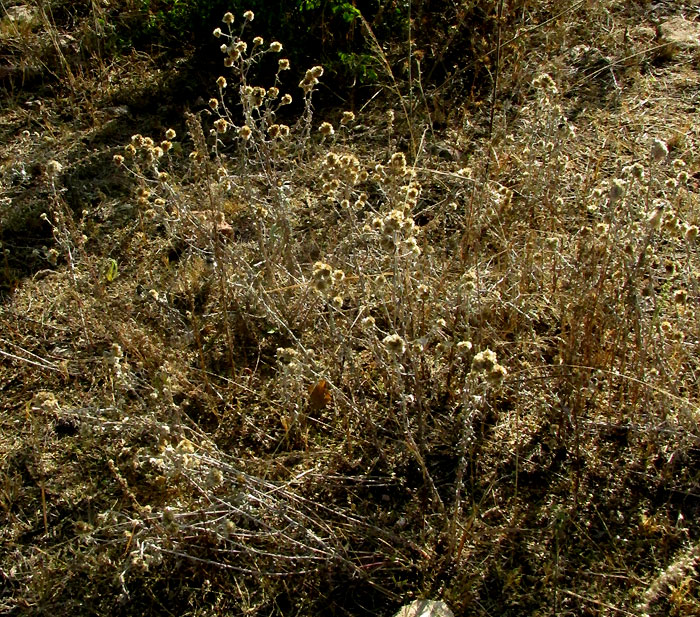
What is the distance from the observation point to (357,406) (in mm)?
2791

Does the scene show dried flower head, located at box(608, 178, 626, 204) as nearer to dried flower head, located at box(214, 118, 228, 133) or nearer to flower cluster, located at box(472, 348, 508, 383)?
flower cluster, located at box(472, 348, 508, 383)

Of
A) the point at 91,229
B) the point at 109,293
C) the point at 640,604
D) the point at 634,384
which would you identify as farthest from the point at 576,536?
the point at 91,229

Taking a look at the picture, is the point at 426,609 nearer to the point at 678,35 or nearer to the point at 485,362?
the point at 485,362

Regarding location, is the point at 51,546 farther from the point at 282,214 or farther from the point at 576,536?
the point at 576,536

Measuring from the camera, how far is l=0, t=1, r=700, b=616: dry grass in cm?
232

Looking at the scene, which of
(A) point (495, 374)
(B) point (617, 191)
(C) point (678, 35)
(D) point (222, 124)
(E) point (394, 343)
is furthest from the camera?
(C) point (678, 35)

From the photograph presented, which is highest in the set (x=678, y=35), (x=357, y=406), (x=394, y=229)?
(x=394, y=229)

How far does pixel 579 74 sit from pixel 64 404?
11.7ft

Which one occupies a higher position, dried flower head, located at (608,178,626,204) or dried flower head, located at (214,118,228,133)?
dried flower head, located at (214,118,228,133)

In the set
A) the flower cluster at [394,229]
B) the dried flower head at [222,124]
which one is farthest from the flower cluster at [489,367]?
the dried flower head at [222,124]

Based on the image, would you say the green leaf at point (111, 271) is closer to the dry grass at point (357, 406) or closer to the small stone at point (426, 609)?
the dry grass at point (357, 406)

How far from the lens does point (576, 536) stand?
2.40 m

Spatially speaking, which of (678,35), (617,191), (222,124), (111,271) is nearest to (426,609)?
(617,191)

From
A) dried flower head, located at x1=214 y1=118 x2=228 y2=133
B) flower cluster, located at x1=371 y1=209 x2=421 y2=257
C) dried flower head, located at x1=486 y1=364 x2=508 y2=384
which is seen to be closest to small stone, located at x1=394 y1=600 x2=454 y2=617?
dried flower head, located at x1=486 y1=364 x2=508 y2=384
